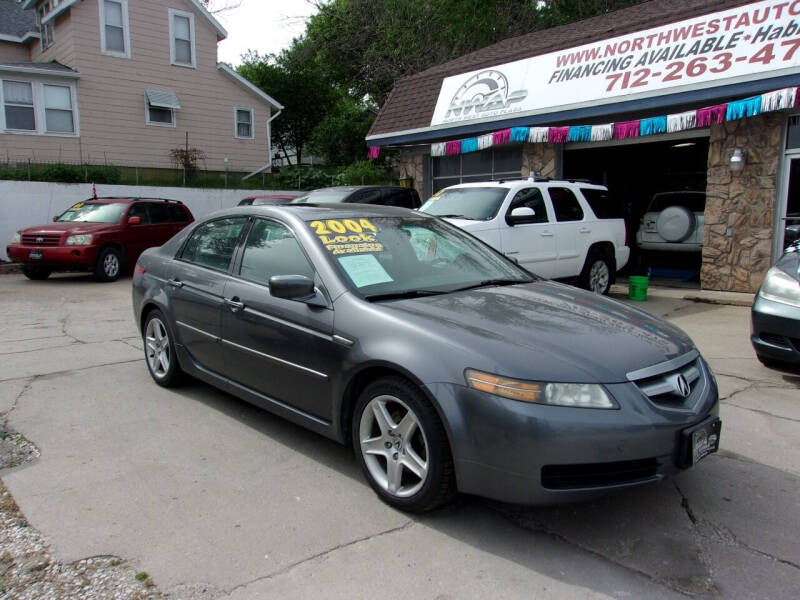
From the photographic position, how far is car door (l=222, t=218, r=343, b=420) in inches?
136

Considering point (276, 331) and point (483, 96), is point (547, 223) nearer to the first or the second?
point (483, 96)

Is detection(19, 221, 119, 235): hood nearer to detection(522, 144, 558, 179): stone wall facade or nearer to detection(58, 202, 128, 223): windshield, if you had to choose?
detection(58, 202, 128, 223): windshield

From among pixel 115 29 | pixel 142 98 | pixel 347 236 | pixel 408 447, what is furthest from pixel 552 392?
pixel 115 29

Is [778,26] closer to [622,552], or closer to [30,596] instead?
[622,552]

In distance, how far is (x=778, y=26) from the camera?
867 centimetres

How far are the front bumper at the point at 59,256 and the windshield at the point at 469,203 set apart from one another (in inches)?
266

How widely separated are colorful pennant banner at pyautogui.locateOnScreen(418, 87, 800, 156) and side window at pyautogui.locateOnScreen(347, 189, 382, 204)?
102 inches

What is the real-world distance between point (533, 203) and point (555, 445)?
6715mm

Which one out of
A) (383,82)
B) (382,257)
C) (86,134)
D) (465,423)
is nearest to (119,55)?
(86,134)

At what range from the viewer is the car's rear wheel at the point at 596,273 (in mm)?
9555

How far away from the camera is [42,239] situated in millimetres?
11602

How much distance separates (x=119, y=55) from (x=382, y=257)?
19.8m

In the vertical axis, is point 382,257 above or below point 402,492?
above

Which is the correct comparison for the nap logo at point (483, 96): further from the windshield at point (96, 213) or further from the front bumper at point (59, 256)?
the front bumper at point (59, 256)
